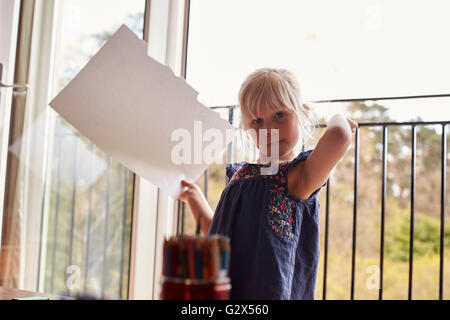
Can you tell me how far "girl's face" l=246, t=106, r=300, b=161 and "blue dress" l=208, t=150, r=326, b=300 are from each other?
52 mm

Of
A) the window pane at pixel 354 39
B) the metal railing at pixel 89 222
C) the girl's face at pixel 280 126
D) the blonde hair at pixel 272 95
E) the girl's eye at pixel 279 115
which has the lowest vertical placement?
the metal railing at pixel 89 222

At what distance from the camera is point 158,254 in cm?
180

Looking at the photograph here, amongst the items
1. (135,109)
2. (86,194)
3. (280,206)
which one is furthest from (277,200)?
(86,194)

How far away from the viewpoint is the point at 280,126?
2.99 ft

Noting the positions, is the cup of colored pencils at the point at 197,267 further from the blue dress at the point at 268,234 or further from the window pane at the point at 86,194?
the window pane at the point at 86,194

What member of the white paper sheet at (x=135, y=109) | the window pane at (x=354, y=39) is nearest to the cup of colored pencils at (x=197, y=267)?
the white paper sheet at (x=135, y=109)

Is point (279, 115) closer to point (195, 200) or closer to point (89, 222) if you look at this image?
point (195, 200)

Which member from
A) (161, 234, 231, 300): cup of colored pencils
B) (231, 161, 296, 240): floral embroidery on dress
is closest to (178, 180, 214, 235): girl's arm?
(231, 161, 296, 240): floral embroidery on dress

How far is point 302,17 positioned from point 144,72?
4.12 m

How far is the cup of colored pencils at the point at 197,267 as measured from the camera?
0.48 metres

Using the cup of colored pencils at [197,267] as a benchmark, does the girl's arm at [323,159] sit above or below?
above

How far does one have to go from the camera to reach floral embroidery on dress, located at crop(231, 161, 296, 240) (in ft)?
2.72

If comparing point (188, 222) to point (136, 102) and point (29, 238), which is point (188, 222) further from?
point (136, 102)

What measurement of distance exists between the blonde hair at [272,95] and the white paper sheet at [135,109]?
85mm
